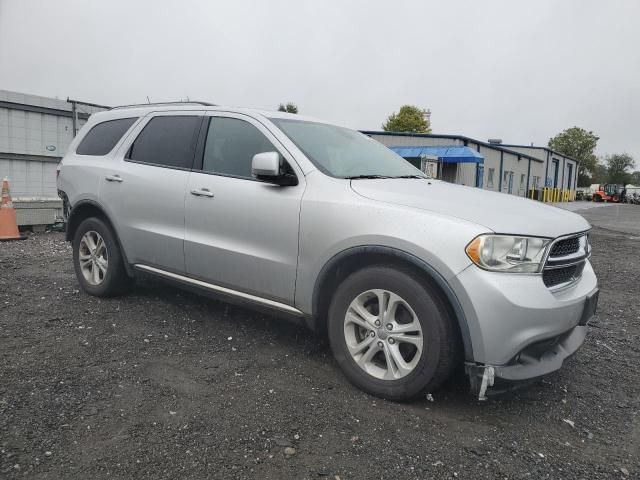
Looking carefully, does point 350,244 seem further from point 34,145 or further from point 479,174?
point 479,174

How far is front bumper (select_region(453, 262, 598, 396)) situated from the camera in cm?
261

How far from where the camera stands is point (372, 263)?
121 inches

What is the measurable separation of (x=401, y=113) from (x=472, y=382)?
58.7 metres

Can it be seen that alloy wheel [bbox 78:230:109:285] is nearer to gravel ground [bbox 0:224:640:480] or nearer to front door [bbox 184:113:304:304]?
gravel ground [bbox 0:224:640:480]

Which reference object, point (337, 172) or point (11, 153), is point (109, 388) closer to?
point (337, 172)

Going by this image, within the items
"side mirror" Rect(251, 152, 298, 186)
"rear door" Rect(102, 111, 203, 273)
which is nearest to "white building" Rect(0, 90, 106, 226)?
"rear door" Rect(102, 111, 203, 273)

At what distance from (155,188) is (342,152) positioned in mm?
1554

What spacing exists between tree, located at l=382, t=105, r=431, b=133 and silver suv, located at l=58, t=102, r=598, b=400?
54885mm

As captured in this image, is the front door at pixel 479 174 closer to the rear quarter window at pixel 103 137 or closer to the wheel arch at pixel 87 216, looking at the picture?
the rear quarter window at pixel 103 137

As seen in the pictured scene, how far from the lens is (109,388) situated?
3082 millimetres

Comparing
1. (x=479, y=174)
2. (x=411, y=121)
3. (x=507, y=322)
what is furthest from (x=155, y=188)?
(x=411, y=121)

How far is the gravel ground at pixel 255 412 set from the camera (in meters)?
2.40

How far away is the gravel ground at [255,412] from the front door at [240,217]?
57 centimetres

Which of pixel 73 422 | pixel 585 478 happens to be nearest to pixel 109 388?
pixel 73 422
